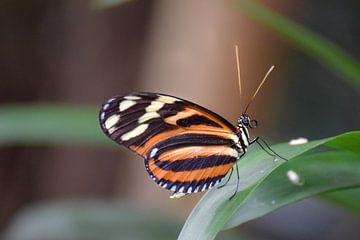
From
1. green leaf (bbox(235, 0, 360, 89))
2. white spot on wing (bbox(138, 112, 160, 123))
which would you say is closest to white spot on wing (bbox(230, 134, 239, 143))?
white spot on wing (bbox(138, 112, 160, 123))

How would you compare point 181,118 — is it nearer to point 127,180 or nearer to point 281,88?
point 127,180

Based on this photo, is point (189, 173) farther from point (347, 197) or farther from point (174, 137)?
point (347, 197)

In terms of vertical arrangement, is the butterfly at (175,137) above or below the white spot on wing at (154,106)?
below

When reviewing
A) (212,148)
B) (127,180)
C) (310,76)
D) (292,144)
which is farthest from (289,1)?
(292,144)

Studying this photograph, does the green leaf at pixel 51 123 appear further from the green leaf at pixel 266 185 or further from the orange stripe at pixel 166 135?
the green leaf at pixel 266 185

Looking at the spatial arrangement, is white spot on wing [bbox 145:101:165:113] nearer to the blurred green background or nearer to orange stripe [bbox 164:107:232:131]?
orange stripe [bbox 164:107:232:131]

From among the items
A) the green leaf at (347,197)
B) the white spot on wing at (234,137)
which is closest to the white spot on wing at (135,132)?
the white spot on wing at (234,137)
